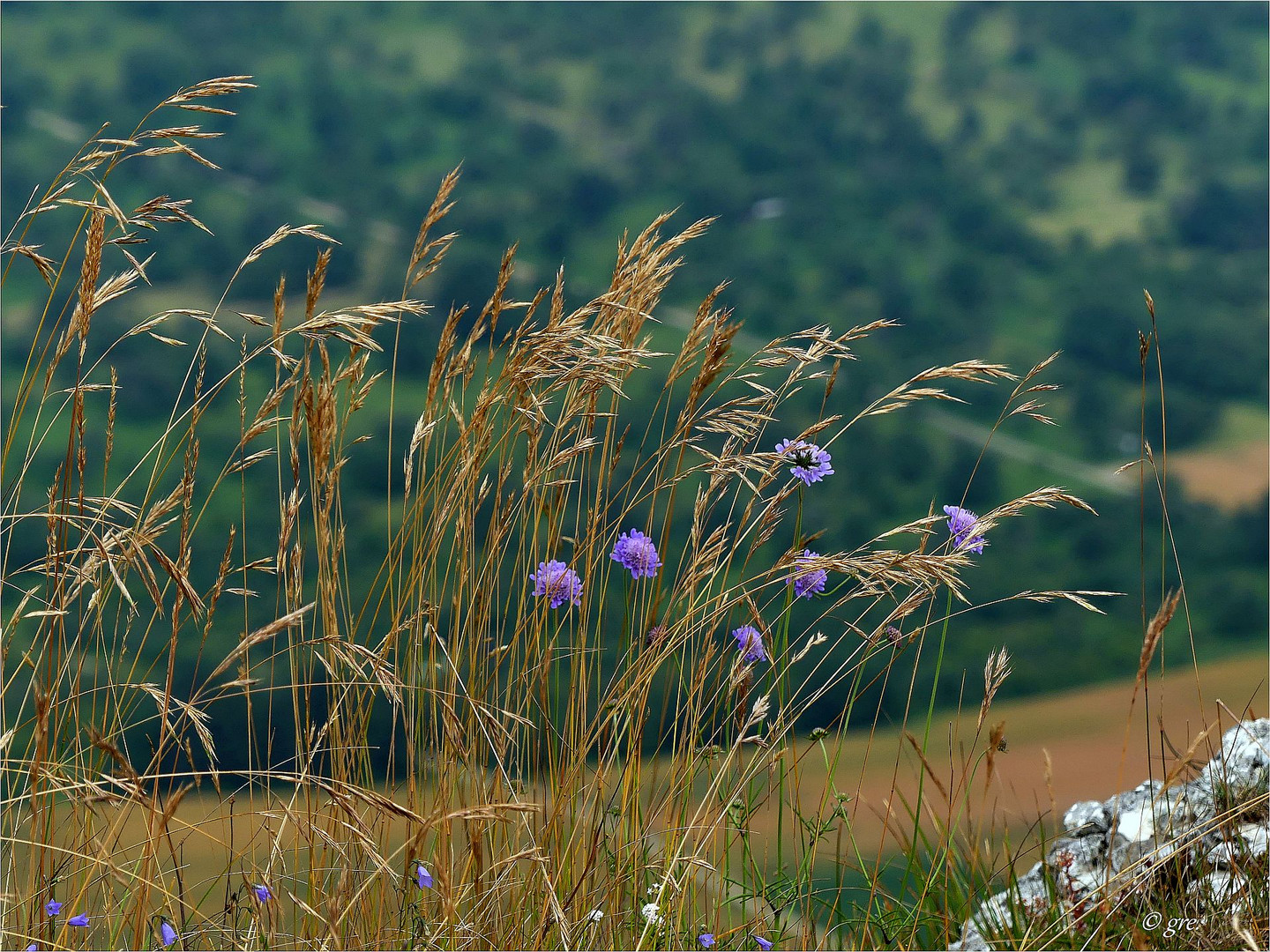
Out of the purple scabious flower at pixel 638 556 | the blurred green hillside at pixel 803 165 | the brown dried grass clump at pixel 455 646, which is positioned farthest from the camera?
the blurred green hillside at pixel 803 165

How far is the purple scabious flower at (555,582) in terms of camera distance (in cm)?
146

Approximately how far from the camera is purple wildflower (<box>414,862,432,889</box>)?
131cm

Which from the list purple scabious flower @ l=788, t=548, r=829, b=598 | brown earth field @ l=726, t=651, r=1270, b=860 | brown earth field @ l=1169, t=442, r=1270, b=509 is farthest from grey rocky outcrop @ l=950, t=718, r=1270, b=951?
brown earth field @ l=1169, t=442, r=1270, b=509

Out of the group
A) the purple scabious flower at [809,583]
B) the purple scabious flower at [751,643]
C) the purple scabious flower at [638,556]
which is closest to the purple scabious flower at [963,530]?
the purple scabious flower at [809,583]

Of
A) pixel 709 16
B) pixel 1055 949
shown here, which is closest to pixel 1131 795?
pixel 1055 949

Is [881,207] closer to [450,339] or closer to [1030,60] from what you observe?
[1030,60]

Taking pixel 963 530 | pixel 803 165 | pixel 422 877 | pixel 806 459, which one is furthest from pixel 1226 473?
pixel 422 877

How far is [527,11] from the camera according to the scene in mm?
43250

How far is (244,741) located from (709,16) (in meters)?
44.6

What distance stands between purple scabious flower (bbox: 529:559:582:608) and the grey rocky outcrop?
71 centimetres

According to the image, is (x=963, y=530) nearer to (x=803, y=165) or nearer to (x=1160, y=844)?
(x=1160, y=844)

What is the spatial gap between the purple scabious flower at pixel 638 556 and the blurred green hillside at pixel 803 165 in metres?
23.3

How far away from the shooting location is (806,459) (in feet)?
4.67

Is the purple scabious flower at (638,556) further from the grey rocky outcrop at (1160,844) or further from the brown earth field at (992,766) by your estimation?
the grey rocky outcrop at (1160,844)
